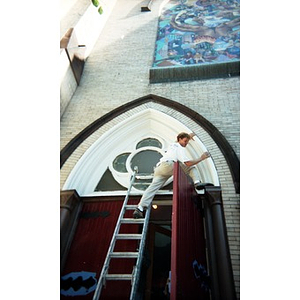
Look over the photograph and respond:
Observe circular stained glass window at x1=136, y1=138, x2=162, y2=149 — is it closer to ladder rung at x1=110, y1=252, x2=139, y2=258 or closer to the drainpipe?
the drainpipe

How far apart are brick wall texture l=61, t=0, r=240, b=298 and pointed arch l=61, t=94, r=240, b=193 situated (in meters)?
0.20

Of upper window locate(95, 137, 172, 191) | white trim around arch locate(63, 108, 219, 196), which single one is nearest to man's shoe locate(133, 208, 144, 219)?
white trim around arch locate(63, 108, 219, 196)

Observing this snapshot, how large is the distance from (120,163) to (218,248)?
2.71 metres

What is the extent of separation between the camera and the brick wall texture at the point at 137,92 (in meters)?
4.41

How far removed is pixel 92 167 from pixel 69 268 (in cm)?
196

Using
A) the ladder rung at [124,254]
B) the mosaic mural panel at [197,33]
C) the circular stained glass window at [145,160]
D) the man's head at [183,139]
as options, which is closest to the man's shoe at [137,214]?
the ladder rung at [124,254]

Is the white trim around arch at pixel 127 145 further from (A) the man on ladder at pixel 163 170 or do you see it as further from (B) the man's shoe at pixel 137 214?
(B) the man's shoe at pixel 137 214

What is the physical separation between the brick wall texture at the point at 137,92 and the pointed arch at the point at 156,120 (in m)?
0.20

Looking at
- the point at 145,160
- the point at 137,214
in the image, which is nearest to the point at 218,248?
the point at 137,214
